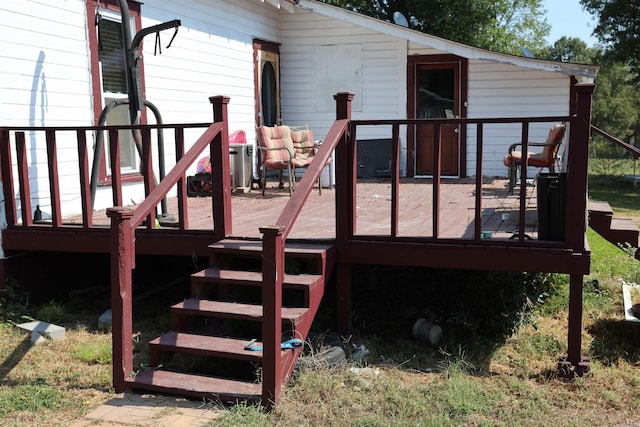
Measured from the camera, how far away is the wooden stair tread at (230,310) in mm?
3785

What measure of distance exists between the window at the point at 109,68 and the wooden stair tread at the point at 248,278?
7.59 ft

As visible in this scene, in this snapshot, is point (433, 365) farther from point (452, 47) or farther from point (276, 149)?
point (452, 47)

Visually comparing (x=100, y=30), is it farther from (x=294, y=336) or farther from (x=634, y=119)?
(x=634, y=119)

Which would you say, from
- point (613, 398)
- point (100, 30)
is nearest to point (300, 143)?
point (100, 30)

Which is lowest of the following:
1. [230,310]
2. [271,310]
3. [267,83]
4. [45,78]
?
[230,310]

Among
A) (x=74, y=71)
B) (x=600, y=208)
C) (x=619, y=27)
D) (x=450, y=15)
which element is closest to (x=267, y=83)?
(x=74, y=71)

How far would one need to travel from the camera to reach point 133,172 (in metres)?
6.56

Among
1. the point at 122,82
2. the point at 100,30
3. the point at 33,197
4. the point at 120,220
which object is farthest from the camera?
the point at 122,82

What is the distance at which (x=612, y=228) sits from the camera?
511 centimetres

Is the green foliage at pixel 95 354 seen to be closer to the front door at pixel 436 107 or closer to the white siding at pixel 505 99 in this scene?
the white siding at pixel 505 99

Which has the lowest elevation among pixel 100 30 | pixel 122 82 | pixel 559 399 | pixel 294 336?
pixel 559 399

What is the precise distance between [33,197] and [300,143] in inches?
148

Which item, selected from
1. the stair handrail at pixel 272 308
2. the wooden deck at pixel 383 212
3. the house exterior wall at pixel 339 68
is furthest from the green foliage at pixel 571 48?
the stair handrail at pixel 272 308

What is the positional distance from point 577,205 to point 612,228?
4.60 feet
